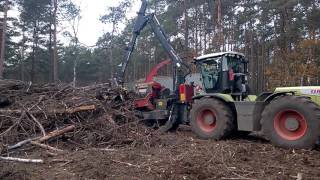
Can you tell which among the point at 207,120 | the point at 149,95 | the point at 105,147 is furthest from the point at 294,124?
the point at 149,95

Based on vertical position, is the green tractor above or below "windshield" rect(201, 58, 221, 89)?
below

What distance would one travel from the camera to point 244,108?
9.91 m

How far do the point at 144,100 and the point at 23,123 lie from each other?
426cm

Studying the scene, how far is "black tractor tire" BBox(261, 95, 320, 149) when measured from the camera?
8367mm

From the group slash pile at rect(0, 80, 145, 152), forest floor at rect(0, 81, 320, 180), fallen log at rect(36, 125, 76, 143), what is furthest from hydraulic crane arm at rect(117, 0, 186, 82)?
fallen log at rect(36, 125, 76, 143)

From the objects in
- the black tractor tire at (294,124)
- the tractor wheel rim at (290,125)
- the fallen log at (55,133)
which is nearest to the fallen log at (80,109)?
the fallen log at (55,133)

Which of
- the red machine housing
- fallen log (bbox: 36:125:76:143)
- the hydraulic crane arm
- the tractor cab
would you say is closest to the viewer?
fallen log (bbox: 36:125:76:143)

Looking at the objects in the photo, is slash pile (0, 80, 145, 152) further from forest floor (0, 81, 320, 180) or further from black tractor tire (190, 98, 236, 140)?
black tractor tire (190, 98, 236, 140)

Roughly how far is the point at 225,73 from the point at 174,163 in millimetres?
4732

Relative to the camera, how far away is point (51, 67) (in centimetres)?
4516

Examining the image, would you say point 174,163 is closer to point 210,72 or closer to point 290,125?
point 290,125

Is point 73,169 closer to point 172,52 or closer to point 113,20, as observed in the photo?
point 172,52

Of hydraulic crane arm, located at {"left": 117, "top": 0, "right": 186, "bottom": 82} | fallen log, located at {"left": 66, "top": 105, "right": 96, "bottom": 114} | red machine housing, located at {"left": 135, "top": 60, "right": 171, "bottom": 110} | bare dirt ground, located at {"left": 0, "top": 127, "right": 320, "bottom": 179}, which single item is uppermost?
hydraulic crane arm, located at {"left": 117, "top": 0, "right": 186, "bottom": 82}

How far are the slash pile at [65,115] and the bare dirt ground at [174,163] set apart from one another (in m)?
0.80
